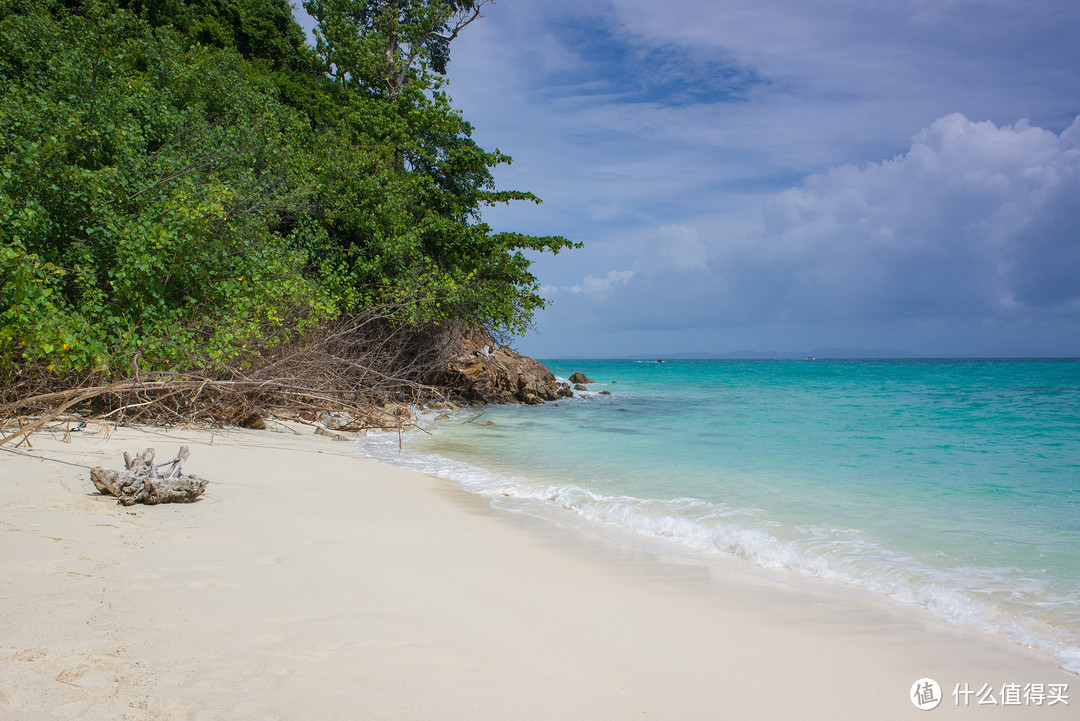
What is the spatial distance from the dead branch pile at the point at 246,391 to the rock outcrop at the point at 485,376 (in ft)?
6.69

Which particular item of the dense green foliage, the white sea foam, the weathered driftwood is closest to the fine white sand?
the weathered driftwood

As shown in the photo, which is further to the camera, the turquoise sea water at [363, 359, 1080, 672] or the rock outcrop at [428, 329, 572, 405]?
the rock outcrop at [428, 329, 572, 405]

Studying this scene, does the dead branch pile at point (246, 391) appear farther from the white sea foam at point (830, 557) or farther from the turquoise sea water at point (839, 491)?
the white sea foam at point (830, 557)

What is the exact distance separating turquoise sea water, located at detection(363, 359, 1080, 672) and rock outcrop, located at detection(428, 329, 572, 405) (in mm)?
3313

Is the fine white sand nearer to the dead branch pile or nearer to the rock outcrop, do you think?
the dead branch pile

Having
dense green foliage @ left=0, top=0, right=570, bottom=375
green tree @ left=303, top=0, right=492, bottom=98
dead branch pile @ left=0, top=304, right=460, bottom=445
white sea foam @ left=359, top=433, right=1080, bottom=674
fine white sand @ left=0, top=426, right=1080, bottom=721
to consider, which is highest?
green tree @ left=303, top=0, right=492, bottom=98

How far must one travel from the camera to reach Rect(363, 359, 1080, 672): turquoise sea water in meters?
4.61

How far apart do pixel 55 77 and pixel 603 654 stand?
14.3 metres

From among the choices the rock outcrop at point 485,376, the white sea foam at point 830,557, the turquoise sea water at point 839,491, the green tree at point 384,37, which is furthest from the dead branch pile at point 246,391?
the green tree at point 384,37

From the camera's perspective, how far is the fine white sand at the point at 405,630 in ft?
7.57

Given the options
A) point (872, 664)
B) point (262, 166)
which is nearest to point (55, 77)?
point (262, 166)

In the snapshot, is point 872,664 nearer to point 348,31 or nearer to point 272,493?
point 272,493

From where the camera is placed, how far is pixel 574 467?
928 centimetres

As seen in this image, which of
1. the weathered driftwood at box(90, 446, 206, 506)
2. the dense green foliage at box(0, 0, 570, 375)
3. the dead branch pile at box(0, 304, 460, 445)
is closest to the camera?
the weathered driftwood at box(90, 446, 206, 506)
